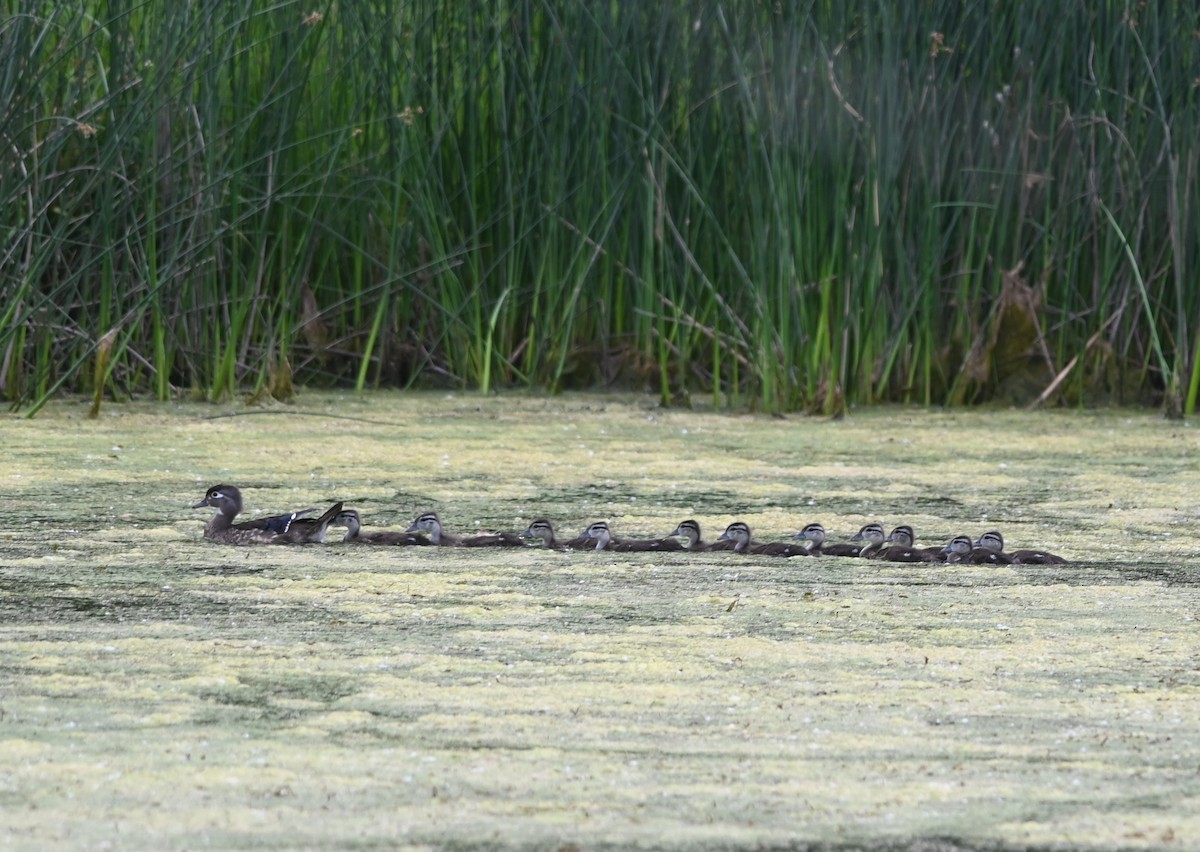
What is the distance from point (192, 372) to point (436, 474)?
5.66 feet

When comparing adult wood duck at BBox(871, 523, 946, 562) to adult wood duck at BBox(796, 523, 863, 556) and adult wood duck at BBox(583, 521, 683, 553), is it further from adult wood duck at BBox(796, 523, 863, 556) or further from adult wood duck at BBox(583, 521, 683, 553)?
adult wood duck at BBox(583, 521, 683, 553)

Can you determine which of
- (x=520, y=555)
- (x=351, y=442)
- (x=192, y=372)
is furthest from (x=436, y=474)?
(x=192, y=372)

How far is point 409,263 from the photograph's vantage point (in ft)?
23.3

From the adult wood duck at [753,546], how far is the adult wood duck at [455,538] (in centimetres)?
38

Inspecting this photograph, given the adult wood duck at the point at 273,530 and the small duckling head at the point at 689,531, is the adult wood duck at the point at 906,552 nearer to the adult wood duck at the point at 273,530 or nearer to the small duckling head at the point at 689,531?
the small duckling head at the point at 689,531

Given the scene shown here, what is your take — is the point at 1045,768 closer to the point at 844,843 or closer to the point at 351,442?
the point at 844,843

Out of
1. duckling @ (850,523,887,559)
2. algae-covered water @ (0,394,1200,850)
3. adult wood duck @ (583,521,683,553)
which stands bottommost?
algae-covered water @ (0,394,1200,850)

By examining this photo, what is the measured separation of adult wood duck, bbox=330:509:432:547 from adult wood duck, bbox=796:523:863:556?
0.70 m

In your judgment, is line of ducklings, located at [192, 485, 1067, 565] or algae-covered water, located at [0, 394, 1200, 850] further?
line of ducklings, located at [192, 485, 1067, 565]

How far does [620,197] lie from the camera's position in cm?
654

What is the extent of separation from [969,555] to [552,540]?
751 millimetres

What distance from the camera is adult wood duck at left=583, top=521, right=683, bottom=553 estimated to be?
3736 millimetres

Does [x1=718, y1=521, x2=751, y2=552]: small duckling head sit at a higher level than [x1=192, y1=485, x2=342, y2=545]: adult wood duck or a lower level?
higher

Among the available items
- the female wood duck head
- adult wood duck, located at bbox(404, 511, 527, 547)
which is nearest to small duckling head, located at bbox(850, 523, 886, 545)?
adult wood duck, located at bbox(404, 511, 527, 547)
